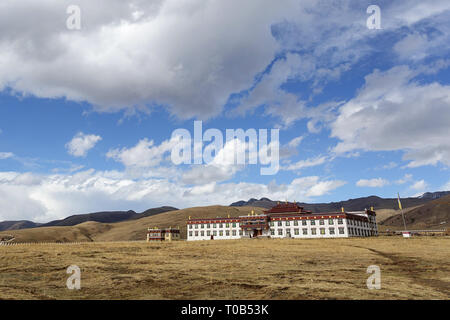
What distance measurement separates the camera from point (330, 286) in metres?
22.5

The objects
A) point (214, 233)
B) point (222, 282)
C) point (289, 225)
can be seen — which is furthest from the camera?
point (214, 233)

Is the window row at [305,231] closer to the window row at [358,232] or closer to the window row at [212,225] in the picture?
the window row at [358,232]

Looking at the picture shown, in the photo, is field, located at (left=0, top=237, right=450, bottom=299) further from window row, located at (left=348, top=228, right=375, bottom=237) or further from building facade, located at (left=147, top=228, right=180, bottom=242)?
building facade, located at (left=147, top=228, right=180, bottom=242)

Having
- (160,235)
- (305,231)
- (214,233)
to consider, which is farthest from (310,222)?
(160,235)

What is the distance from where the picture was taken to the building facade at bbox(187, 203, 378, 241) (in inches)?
3563

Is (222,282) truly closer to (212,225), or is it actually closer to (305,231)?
(305,231)

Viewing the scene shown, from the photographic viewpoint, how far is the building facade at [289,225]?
Result: 90500 millimetres

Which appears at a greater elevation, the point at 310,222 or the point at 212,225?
the point at 212,225

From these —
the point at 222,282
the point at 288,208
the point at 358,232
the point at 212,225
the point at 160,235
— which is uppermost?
the point at 288,208

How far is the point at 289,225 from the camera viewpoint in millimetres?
97188

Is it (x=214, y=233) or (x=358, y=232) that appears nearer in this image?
(x=358, y=232)

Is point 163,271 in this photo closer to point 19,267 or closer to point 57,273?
point 57,273

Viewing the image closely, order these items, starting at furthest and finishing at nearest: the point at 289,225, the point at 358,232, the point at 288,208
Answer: the point at 288,208, the point at 289,225, the point at 358,232
